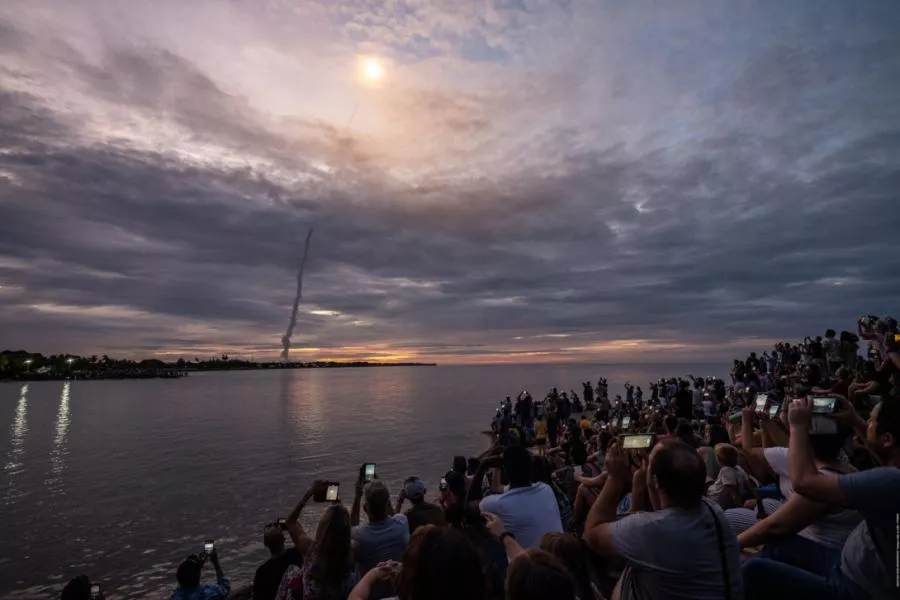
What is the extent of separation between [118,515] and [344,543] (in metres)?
21.3

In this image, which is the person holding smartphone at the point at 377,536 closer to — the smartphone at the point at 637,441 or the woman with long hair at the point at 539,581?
the smartphone at the point at 637,441

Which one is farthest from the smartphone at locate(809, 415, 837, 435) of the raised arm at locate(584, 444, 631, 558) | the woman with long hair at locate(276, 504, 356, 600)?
the woman with long hair at locate(276, 504, 356, 600)

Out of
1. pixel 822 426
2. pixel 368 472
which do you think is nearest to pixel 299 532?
pixel 368 472

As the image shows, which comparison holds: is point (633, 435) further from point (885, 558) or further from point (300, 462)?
point (300, 462)

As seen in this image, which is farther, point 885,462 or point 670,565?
point 885,462

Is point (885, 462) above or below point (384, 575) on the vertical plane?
above

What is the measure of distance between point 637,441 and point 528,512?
130 centimetres

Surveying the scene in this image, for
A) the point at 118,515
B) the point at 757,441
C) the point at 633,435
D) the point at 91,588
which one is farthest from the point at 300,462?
the point at 633,435

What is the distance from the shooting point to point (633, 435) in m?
3.52

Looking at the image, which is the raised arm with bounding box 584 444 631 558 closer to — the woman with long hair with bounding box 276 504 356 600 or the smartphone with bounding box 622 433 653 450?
the smartphone with bounding box 622 433 653 450

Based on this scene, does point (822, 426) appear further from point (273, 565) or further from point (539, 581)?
point (273, 565)

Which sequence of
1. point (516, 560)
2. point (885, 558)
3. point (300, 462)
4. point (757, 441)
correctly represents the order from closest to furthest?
point (516, 560)
point (885, 558)
point (757, 441)
point (300, 462)

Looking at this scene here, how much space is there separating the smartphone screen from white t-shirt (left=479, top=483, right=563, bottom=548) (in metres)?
1.17

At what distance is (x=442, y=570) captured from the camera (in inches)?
87.9
